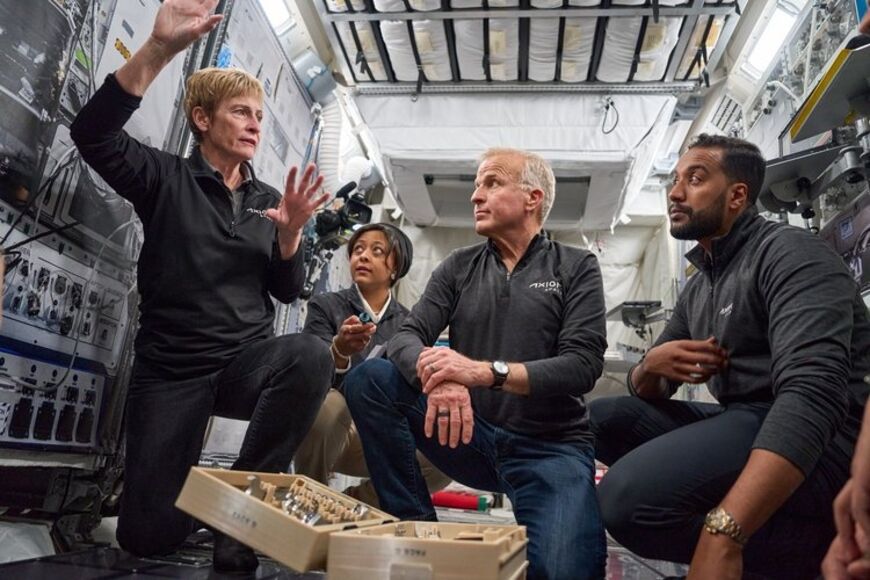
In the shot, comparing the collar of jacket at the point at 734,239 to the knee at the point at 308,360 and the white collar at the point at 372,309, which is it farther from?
the white collar at the point at 372,309

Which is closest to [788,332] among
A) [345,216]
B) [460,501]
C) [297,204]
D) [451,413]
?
[451,413]

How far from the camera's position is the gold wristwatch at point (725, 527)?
39.6 inches

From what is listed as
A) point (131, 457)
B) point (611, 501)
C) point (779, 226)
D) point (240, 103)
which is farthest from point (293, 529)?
point (240, 103)

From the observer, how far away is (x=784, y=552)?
127 centimetres

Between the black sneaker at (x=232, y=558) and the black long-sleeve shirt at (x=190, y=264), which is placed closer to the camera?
the black sneaker at (x=232, y=558)

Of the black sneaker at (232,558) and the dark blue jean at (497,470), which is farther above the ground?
the dark blue jean at (497,470)

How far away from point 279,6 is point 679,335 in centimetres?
242

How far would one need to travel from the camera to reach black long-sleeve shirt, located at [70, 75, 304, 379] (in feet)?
5.41

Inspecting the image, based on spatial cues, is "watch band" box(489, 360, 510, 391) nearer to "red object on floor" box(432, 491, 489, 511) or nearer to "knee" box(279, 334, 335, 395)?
"knee" box(279, 334, 335, 395)

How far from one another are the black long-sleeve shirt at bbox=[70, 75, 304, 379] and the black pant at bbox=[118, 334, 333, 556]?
72 millimetres

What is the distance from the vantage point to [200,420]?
1.62 m

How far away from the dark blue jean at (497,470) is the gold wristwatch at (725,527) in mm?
366

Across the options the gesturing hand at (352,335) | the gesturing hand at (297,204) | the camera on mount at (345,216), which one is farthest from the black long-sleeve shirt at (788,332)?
the camera on mount at (345,216)

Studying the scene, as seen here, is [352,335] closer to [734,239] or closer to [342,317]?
[342,317]
